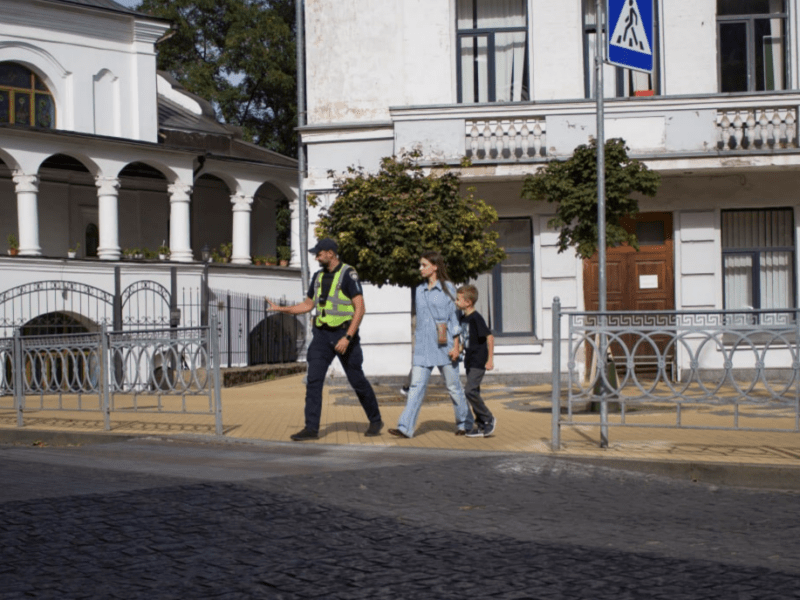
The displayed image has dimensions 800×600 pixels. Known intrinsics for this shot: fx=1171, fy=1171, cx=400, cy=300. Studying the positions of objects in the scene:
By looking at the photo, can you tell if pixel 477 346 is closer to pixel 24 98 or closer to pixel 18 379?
pixel 18 379

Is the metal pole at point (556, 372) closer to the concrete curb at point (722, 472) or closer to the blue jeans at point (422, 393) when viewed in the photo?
the concrete curb at point (722, 472)

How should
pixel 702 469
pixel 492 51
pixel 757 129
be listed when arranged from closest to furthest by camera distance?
pixel 702 469 < pixel 757 129 < pixel 492 51

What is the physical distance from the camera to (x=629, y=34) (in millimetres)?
12109

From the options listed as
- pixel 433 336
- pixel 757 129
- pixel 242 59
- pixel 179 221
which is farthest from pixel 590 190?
pixel 242 59

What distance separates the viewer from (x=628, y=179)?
15.0 m

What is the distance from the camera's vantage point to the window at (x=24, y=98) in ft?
99.2

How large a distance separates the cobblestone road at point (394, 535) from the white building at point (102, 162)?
17.4 m

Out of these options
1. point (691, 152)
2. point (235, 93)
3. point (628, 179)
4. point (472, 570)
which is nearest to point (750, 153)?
point (691, 152)

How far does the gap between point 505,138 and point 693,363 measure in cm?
1034

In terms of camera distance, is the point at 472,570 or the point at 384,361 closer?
the point at 472,570

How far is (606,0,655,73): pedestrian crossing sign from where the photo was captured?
1189 centimetres

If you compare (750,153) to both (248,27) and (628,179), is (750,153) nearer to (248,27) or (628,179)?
(628,179)

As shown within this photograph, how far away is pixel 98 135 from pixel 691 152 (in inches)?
699

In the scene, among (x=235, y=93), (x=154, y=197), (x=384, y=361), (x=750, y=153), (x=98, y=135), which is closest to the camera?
(x=750, y=153)
